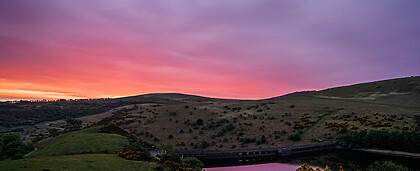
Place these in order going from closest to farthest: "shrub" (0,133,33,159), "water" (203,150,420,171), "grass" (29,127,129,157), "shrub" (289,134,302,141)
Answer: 1. "grass" (29,127,129,157)
2. "shrub" (0,133,33,159)
3. "water" (203,150,420,171)
4. "shrub" (289,134,302,141)

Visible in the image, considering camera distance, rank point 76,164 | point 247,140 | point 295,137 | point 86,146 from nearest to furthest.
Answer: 1. point 76,164
2. point 86,146
3. point 295,137
4. point 247,140

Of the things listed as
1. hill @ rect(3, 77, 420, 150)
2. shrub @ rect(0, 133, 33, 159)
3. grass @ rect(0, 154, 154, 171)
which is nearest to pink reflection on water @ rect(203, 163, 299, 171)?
hill @ rect(3, 77, 420, 150)

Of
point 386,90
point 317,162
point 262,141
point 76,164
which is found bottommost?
point 317,162

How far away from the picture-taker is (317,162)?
1305 inches

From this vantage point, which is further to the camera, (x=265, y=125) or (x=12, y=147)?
(x=265, y=125)

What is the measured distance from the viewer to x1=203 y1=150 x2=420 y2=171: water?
99.2 ft

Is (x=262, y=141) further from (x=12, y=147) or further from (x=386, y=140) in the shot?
(x=12, y=147)

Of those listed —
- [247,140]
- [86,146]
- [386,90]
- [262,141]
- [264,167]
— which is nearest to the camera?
[86,146]

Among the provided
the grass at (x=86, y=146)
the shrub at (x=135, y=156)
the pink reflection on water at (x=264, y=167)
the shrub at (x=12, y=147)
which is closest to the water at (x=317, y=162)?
the pink reflection on water at (x=264, y=167)

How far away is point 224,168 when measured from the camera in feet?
105

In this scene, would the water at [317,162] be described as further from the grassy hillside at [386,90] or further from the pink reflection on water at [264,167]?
the grassy hillside at [386,90]

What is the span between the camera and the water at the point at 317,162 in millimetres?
30230

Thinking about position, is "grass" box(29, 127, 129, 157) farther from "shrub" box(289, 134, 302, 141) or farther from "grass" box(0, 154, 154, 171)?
"shrub" box(289, 134, 302, 141)

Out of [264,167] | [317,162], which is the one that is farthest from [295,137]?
[264,167]
